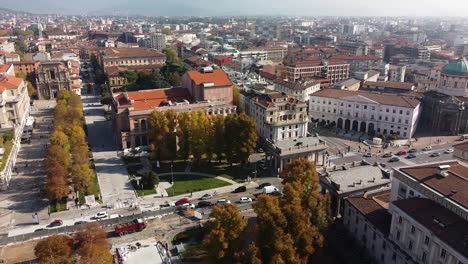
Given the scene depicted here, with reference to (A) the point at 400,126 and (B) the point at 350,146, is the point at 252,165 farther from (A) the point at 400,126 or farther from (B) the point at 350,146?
(A) the point at 400,126

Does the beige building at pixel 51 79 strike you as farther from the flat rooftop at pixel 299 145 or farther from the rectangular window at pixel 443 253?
the rectangular window at pixel 443 253

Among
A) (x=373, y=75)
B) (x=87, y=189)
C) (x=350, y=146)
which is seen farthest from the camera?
Result: (x=373, y=75)

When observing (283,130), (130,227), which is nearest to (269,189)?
(283,130)

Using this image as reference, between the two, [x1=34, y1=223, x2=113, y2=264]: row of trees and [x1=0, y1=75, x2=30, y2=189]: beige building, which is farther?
[x1=0, y1=75, x2=30, y2=189]: beige building

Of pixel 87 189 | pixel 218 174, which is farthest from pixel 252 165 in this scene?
pixel 87 189

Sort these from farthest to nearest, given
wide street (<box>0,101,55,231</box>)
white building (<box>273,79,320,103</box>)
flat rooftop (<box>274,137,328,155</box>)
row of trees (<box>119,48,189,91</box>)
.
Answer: row of trees (<box>119,48,189,91</box>) → white building (<box>273,79,320,103</box>) → flat rooftop (<box>274,137,328,155</box>) → wide street (<box>0,101,55,231</box>)

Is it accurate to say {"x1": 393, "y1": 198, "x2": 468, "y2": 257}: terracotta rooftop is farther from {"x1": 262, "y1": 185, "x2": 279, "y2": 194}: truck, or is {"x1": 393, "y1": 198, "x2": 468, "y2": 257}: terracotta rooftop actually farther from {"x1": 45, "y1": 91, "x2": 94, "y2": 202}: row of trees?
{"x1": 45, "y1": 91, "x2": 94, "y2": 202}: row of trees

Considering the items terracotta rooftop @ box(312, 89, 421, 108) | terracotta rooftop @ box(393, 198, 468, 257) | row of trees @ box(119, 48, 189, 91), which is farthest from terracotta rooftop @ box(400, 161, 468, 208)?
row of trees @ box(119, 48, 189, 91)
